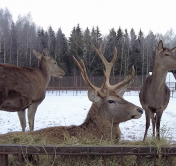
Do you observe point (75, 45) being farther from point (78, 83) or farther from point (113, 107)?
point (113, 107)

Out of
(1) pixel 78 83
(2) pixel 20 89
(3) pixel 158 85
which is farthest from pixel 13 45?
(3) pixel 158 85

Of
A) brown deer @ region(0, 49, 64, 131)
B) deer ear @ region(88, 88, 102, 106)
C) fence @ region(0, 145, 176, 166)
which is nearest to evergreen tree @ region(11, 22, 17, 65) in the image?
brown deer @ region(0, 49, 64, 131)

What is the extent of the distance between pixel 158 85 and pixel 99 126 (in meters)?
3.54

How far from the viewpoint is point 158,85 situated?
6.96 metres

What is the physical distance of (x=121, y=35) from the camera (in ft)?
169

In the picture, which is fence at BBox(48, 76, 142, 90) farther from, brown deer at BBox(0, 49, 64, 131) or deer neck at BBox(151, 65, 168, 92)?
deer neck at BBox(151, 65, 168, 92)

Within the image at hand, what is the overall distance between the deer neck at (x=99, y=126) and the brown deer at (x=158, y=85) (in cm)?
297

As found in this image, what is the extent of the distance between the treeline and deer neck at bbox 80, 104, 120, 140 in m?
35.4

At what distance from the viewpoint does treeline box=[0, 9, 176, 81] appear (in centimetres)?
4112

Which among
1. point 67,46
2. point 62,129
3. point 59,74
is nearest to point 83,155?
point 62,129

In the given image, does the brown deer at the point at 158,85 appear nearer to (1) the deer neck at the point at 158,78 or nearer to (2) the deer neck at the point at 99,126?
(1) the deer neck at the point at 158,78

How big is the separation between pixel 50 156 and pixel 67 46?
47.3 meters

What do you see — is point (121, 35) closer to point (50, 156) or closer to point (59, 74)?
point (59, 74)

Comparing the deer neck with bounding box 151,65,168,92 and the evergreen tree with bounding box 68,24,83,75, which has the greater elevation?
the evergreen tree with bounding box 68,24,83,75
